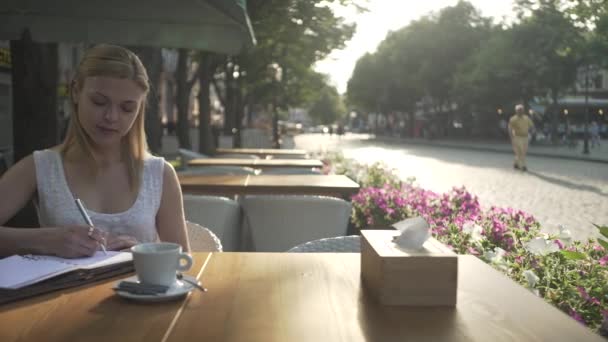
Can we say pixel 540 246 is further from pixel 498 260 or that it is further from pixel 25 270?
pixel 25 270

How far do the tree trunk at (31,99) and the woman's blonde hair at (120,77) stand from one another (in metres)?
3.26

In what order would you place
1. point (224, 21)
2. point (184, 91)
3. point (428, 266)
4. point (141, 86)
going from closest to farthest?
point (428, 266)
point (141, 86)
point (224, 21)
point (184, 91)

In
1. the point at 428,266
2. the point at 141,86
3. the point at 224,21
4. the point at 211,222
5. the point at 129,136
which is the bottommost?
the point at 211,222

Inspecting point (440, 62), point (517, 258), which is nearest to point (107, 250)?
point (517, 258)

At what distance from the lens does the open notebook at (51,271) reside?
210 centimetres

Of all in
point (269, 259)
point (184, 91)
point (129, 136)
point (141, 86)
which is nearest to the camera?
point (269, 259)

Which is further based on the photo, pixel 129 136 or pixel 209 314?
pixel 129 136

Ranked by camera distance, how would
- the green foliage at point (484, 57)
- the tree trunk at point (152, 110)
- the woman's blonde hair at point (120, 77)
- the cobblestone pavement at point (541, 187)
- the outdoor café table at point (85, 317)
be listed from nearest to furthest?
the outdoor café table at point (85, 317) < the woman's blonde hair at point (120, 77) < the tree trunk at point (152, 110) < the cobblestone pavement at point (541, 187) < the green foliage at point (484, 57)

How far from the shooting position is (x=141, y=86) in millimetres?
2900

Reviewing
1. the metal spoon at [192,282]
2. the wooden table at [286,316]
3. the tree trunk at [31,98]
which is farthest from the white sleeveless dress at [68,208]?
the tree trunk at [31,98]

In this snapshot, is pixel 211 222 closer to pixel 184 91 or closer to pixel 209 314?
pixel 209 314

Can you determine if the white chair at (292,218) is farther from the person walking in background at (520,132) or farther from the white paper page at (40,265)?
the person walking in background at (520,132)

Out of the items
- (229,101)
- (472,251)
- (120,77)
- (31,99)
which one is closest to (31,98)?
(31,99)

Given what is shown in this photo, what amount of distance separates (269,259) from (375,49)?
263ft
